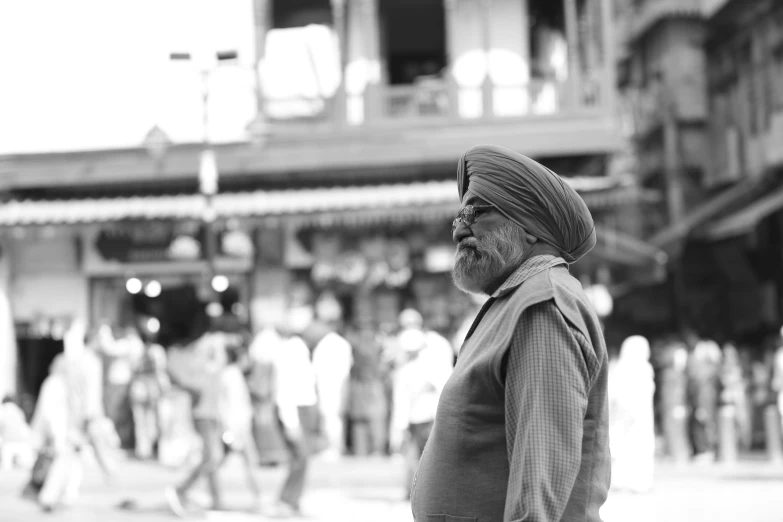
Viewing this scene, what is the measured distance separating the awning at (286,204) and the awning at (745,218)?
5.08 m

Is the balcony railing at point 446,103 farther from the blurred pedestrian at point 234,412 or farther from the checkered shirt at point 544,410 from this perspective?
the checkered shirt at point 544,410

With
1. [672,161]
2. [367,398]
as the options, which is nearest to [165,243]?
[367,398]

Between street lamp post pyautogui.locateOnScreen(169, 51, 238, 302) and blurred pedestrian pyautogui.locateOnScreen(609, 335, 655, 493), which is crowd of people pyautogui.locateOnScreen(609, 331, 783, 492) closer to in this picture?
blurred pedestrian pyautogui.locateOnScreen(609, 335, 655, 493)

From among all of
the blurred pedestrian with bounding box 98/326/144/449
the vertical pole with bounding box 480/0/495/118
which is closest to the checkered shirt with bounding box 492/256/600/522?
the blurred pedestrian with bounding box 98/326/144/449

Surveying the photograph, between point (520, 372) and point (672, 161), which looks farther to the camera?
point (672, 161)

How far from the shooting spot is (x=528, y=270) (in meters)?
2.54

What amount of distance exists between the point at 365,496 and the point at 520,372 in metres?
10.2

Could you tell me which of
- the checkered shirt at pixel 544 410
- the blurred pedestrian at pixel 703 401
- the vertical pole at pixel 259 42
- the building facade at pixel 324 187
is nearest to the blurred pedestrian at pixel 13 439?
the building facade at pixel 324 187

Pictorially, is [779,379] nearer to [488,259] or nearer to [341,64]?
[341,64]

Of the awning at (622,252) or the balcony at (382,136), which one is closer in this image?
the awning at (622,252)

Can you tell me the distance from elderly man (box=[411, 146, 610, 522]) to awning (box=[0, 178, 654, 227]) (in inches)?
520

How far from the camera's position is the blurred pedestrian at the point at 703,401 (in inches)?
659

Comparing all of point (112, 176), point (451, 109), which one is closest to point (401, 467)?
point (451, 109)

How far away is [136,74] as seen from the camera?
19266mm
